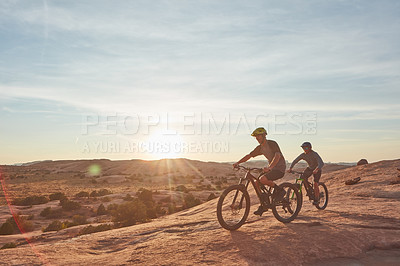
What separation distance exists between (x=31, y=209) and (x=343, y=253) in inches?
970

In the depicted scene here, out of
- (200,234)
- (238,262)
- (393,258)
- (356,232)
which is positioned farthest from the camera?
(200,234)

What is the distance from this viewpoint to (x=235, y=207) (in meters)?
7.76

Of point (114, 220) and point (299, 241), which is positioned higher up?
point (299, 241)

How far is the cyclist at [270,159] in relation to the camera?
7.74 meters

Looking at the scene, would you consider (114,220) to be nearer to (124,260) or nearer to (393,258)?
→ (124,260)

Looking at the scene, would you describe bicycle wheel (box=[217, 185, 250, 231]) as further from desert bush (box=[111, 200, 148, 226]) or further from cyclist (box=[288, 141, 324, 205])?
desert bush (box=[111, 200, 148, 226])

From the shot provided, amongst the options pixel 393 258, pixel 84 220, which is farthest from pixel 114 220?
pixel 393 258

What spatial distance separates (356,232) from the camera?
22.9ft

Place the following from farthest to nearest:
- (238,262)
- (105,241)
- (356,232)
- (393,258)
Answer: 1. (105,241)
2. (356,232)
3. (393,258)
4. (238,262)

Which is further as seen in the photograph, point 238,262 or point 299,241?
point 299,241

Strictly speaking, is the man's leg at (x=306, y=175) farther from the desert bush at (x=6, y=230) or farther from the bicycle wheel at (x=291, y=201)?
the desert bush at (x=6, y=230)

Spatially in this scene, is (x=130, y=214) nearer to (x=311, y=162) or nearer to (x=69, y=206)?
(x=69, y=206)

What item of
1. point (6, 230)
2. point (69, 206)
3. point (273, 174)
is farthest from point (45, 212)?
point (273, 174)

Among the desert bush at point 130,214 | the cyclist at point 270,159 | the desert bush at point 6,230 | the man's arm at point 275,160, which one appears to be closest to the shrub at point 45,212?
the desert bush at point 6,230
